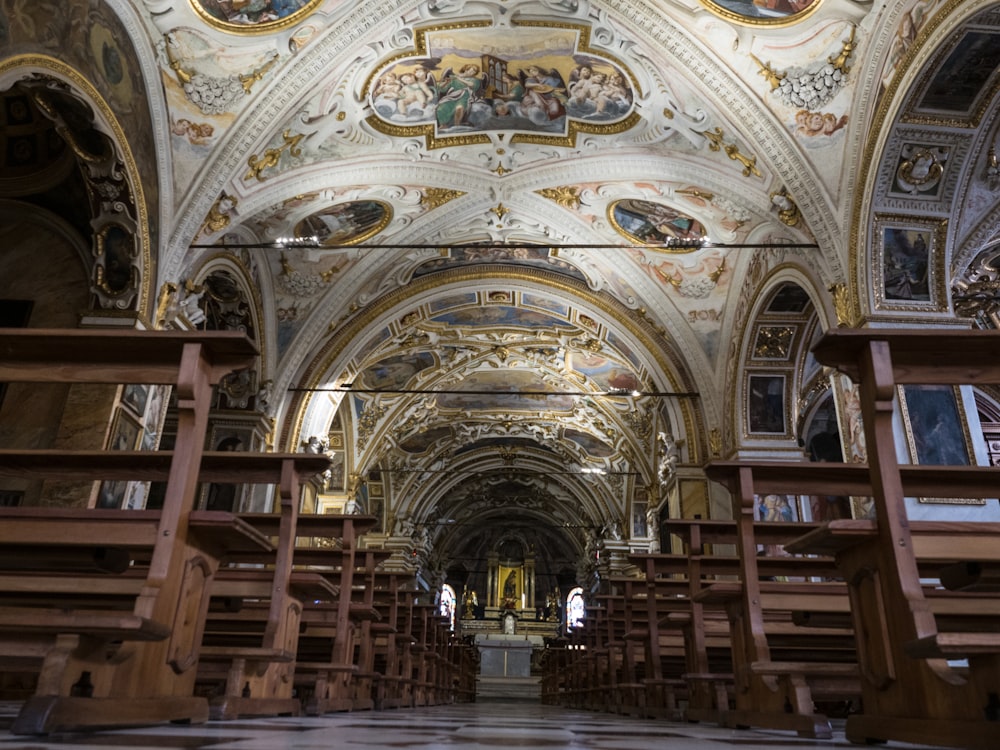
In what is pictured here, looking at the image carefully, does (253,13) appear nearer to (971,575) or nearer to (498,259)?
(498,259)

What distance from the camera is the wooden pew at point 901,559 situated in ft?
8.67

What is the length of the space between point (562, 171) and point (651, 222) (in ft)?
5.72

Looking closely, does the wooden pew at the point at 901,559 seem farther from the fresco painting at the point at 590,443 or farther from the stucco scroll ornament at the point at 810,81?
the fresco painting at the point at 590,443

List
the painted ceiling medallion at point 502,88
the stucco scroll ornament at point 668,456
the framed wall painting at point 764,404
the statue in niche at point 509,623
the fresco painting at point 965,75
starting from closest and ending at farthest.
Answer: the fresco painting at point 965,75 → the painted ceiling medallion at point 502,88 → the framed wall painting at point 764,404 → the stucco scroll ornament at point 668,456 → the statue in niche at point 509,623

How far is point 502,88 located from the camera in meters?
10.4

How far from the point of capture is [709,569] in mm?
5961

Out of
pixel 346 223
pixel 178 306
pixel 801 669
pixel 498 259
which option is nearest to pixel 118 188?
pixel 178 306

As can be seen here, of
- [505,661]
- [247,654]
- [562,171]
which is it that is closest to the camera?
[247,654]

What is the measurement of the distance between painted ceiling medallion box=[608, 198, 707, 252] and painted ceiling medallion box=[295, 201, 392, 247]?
3706 mm

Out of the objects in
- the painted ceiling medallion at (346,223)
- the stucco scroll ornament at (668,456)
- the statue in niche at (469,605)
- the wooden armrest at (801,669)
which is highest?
the painted ceiling medallion at (346,223)

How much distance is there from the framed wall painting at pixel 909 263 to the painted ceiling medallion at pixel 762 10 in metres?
2.39

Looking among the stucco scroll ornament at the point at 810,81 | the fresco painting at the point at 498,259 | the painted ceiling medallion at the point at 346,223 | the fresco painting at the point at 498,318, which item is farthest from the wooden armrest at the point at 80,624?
the fresco painting at the point at 498,318

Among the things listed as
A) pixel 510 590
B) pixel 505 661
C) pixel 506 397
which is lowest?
pixel 505 661

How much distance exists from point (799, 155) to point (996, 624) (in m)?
7.38
